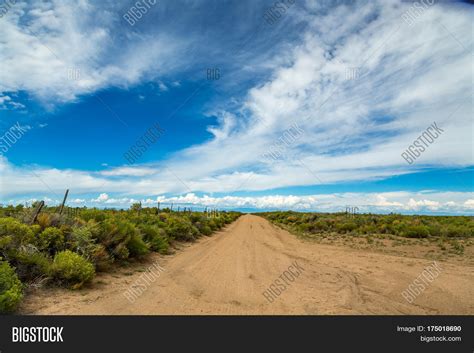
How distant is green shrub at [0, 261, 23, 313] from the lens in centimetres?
487

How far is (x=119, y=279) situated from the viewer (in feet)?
26.6

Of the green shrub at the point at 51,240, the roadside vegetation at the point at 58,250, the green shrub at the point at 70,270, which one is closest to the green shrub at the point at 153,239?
the roadside vegetation at the point at 58,250

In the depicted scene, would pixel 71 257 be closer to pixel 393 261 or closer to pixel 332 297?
pixel 332 297

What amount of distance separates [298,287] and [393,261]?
5.80 metres

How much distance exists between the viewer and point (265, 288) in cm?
742

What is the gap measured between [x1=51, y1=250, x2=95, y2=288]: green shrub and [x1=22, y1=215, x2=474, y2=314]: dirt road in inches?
13.2

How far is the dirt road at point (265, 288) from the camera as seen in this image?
576cm

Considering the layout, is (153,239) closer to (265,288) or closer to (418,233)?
(265,288)

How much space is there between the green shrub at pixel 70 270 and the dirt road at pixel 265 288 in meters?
0.34

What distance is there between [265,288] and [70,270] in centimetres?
Answer: 474
